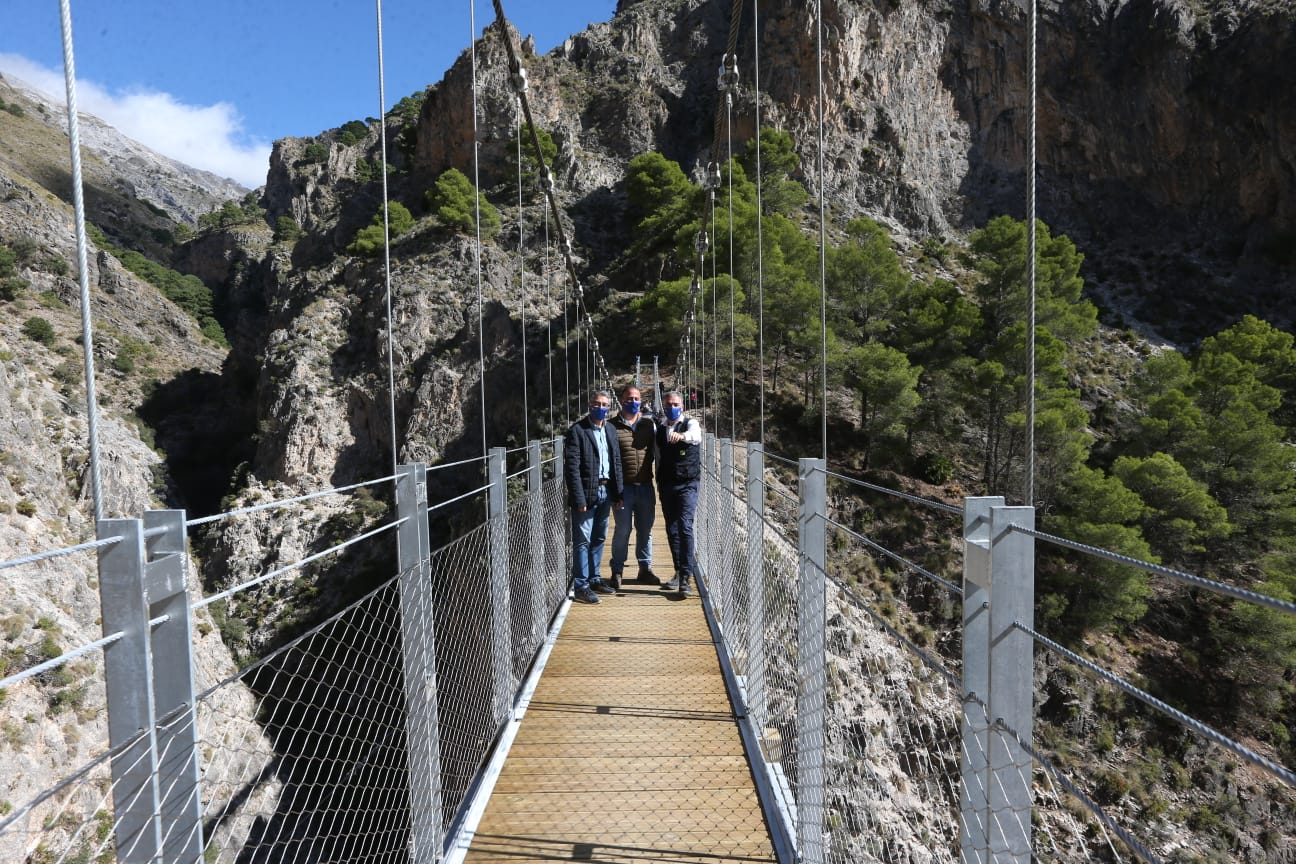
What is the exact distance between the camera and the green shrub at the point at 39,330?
1830 cm

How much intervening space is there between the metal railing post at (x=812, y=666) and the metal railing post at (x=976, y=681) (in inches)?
30.3

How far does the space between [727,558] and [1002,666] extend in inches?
105

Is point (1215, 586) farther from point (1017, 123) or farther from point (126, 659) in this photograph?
point (1017, 123)

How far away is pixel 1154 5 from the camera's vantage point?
33281mm

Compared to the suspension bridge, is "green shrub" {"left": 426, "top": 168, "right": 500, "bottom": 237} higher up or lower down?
higher up

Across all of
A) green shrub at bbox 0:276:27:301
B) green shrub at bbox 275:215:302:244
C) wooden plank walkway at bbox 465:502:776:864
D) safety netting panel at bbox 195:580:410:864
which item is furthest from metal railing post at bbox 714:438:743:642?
green shrub at bbox 275:215:302:244

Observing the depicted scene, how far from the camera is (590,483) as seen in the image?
3.91m

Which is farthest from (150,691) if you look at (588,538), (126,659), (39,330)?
(39,330)

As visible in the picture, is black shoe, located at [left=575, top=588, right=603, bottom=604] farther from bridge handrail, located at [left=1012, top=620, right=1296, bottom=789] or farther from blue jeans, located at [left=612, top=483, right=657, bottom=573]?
bridge handrail, located at [left=1012, top=620, right=1296, bottom=789]

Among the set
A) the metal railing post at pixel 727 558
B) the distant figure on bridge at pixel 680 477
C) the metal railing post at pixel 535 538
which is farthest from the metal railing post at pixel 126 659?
the distant figure on bridge at pixel 680 477

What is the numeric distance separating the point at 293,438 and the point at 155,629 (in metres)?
24.3

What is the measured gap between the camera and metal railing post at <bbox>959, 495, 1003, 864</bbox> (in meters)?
0.97

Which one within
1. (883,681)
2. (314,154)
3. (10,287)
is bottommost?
(883,681)

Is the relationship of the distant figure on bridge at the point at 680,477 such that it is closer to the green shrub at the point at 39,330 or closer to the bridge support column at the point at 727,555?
the bridge support column at the point at 727,555
